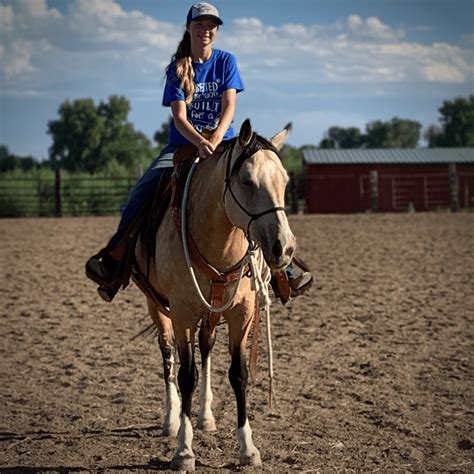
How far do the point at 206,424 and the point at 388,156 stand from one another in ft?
123

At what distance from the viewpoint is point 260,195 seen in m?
3.68

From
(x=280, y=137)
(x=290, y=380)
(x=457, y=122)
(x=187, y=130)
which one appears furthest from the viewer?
(x=457, y=122)

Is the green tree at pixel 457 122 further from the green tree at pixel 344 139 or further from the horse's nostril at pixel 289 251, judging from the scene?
the horse's nostril at pixel 289 251

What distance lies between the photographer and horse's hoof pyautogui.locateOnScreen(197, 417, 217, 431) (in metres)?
4.93

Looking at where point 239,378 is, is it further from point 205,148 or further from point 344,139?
point 344,139

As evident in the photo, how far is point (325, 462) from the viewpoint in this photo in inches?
A: 168

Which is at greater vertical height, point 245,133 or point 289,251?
point 245,133

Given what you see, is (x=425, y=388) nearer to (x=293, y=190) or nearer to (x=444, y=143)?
(x=293, y=190)

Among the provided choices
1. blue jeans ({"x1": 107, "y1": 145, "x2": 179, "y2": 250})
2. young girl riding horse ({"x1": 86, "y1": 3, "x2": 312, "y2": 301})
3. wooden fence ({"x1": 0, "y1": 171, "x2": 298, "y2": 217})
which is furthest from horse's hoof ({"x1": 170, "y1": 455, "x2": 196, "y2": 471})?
wooden fence ({"x1": 0, "y1": 171, "x2": 298, "y2": 217})

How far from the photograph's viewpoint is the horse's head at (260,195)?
3.56 m

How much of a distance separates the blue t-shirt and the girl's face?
13 cm

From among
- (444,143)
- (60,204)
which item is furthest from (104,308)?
(444,143)

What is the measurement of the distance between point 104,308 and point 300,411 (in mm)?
4802

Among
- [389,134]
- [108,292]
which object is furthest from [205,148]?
[389,134]
